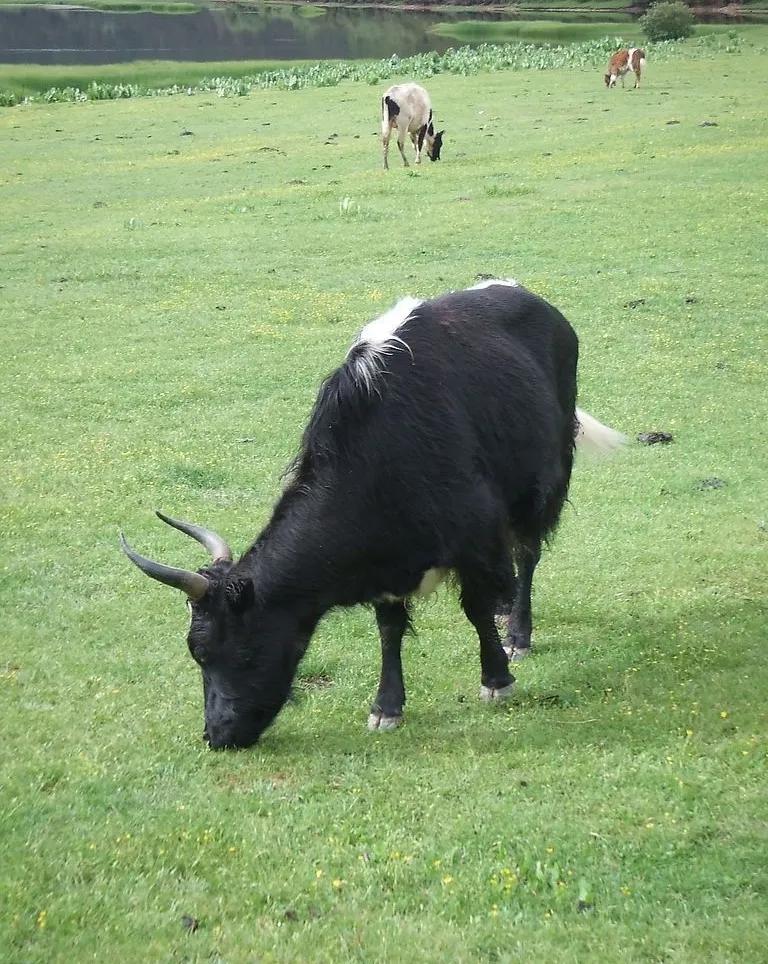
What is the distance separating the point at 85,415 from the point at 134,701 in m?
5.67

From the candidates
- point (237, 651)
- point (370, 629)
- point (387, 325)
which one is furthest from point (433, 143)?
point (237, 651)

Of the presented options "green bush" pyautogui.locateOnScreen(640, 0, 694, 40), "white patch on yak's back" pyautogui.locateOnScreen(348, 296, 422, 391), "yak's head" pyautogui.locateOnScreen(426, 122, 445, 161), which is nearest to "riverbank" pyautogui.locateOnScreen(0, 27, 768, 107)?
"green bush" pyautogui.locateOnScreen(640, 0, 694, 40)

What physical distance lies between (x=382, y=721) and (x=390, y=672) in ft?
0.83

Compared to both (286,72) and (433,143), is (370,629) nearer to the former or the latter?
(433,143)

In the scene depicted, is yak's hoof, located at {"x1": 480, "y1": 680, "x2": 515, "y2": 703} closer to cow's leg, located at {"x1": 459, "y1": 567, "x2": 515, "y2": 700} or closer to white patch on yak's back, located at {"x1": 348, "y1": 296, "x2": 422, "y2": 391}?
cow's leg, located at {"x1": 459, "y1": 567, "x2": 515, "y2": 700}

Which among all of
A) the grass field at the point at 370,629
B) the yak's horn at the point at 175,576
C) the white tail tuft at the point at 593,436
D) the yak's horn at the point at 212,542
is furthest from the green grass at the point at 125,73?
the yak's horn at the point at 175,576

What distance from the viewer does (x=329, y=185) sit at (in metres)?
21.9

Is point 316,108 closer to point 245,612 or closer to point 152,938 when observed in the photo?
point 245,612

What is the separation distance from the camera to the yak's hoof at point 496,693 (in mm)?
6344

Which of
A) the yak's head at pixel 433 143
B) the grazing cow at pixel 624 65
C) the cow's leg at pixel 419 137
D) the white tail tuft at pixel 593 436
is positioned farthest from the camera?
the grazing cow at pixel 624 65

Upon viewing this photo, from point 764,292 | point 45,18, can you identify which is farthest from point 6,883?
point 45,18

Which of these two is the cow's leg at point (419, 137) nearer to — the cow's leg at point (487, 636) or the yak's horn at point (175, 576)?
the cow's leg at point (487, 636)

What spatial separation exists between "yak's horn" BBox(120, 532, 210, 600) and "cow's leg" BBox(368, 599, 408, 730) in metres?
0.95

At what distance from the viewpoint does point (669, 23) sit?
48.2m
